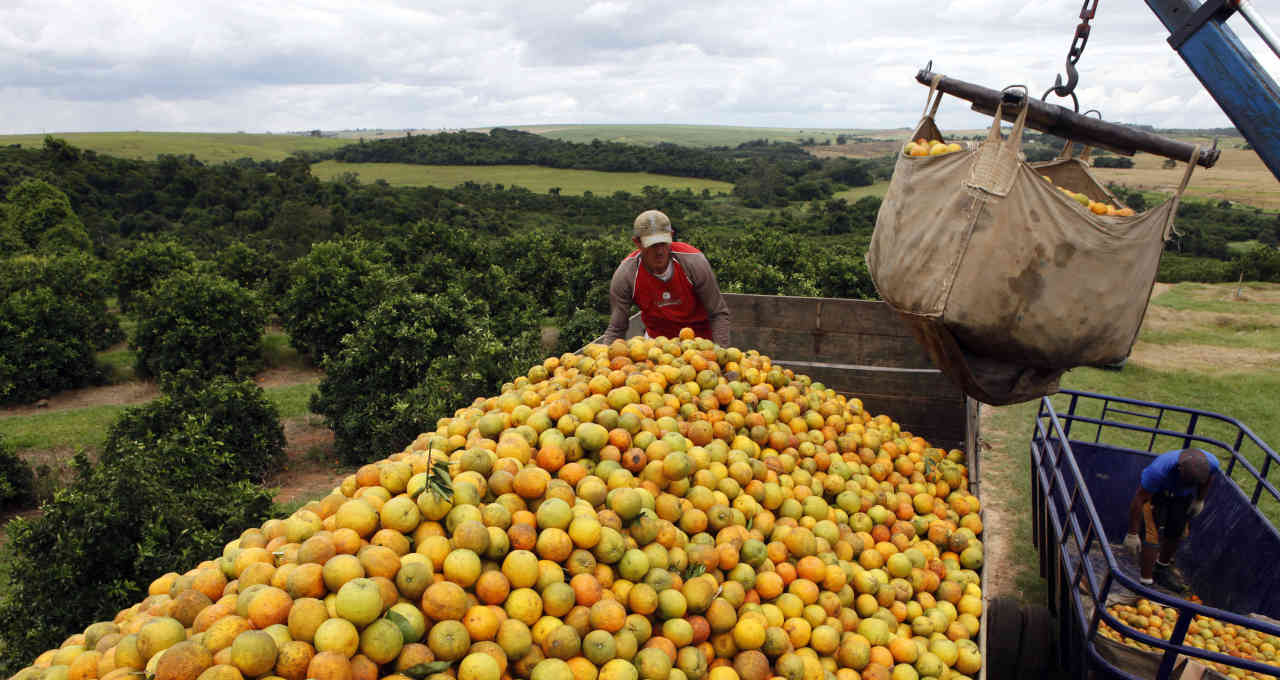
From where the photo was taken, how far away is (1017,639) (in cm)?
543

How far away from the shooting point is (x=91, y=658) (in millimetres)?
2570

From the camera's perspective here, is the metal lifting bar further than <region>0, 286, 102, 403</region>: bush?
No

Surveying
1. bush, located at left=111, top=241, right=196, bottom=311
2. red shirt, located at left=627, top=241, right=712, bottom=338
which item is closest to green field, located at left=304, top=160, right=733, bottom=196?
bush, located at left=111, top=241, right=196, bottom=311

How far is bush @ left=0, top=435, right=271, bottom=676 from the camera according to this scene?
6.76 metres

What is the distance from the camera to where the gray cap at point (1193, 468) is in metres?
5.19

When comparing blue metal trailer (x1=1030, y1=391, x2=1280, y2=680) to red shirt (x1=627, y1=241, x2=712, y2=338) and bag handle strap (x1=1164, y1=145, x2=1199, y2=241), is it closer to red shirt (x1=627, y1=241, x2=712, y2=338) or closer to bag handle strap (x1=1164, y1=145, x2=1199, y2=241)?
bag handle strap (x1=1164, y1=145, x2=1199, y2=241)

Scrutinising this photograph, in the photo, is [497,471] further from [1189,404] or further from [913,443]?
[1189,404]

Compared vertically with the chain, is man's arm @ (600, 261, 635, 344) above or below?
below

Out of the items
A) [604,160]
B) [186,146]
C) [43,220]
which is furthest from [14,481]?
[186,146]

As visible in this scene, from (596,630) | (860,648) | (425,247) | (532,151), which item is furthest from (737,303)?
(532,151)

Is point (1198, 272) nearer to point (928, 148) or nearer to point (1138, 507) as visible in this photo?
point (1138, 507)

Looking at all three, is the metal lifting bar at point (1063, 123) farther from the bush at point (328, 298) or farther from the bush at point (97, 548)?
the bush at point (328, 298)

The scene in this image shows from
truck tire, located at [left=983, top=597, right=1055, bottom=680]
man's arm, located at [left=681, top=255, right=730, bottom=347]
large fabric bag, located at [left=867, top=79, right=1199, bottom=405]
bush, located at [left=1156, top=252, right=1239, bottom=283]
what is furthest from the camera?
bush, located at [left=1156, top=252, right=1239, bottom=283]

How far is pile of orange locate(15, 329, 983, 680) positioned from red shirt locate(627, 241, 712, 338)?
1541 millimetres
